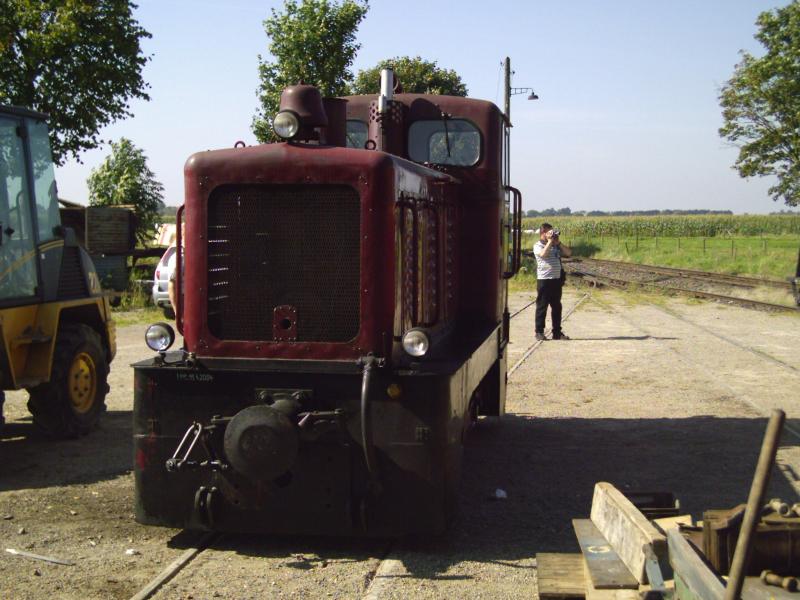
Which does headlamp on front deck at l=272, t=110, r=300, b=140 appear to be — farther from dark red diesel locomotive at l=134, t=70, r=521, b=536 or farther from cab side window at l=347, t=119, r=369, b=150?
cab side window at l=347, t=119, r=369, b=150

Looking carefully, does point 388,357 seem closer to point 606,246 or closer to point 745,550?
point 745,550

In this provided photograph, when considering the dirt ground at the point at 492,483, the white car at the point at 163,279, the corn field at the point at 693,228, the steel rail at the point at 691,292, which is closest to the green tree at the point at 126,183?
the white car at the point at 163,279

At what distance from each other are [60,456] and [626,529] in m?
5.25

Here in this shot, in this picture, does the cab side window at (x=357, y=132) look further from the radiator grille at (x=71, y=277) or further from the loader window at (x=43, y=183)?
the radiator grille at (x=71, y=277)

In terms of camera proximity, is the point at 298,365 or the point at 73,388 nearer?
the point at 298,365

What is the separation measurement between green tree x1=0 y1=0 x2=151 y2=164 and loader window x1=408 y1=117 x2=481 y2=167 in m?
20.7

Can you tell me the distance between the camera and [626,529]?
412cm

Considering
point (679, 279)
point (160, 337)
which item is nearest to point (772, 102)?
point (679, 279)

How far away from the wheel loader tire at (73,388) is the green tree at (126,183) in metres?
24.2

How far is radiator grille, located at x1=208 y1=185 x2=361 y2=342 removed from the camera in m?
5.31

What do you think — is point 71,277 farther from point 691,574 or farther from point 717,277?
point 717,277

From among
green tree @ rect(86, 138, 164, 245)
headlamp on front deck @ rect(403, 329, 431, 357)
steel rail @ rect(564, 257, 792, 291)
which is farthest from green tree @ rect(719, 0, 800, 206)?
headlamp on front deck @ rect(403, 329, 431, 357)

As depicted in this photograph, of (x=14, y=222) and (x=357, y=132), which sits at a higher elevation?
(x=357, y=132)

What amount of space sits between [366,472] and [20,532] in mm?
2230
